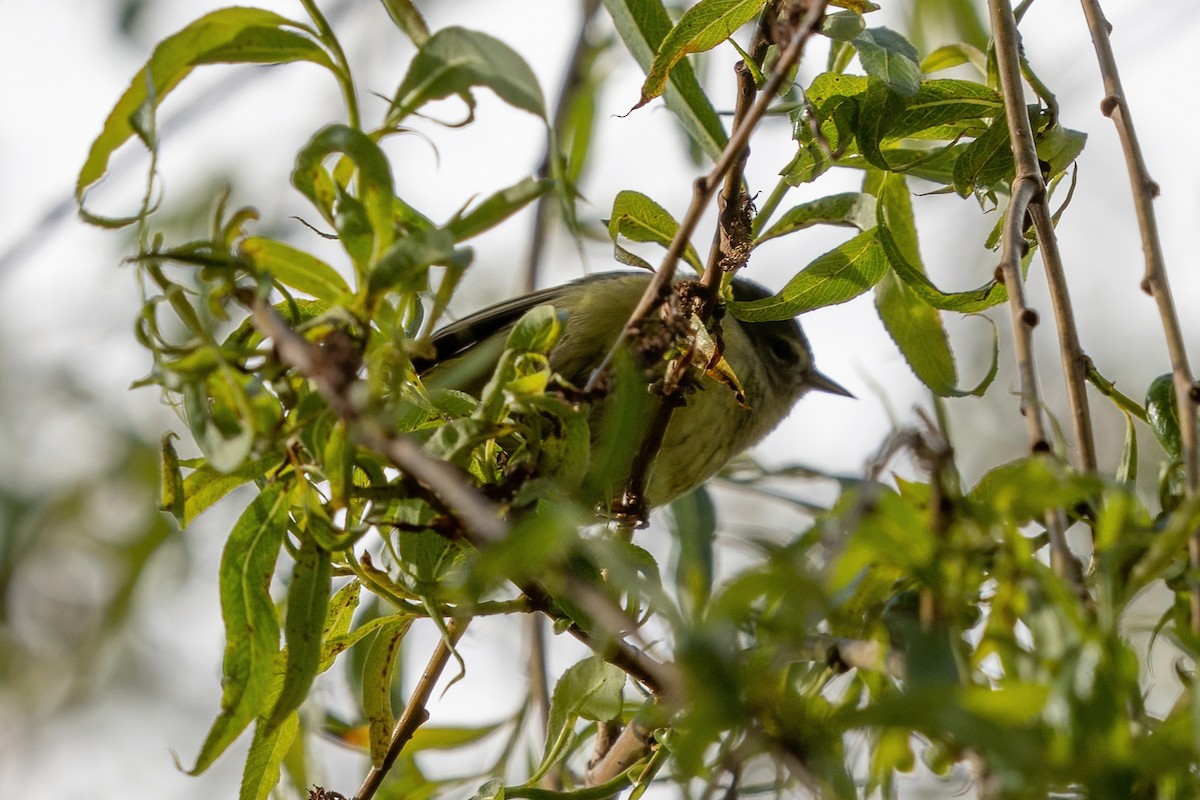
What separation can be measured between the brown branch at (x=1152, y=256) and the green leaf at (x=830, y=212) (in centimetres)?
44

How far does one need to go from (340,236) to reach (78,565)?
6843 mm

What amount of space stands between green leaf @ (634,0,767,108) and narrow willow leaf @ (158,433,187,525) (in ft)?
2.95

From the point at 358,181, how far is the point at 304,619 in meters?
0.53

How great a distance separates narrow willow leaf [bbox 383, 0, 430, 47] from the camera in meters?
1.67

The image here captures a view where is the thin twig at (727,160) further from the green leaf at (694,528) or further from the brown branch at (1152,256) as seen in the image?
the green leaf at (694,528)

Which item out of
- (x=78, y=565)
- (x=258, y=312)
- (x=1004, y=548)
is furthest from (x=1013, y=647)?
(x=78, y=565)

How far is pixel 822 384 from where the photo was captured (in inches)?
202

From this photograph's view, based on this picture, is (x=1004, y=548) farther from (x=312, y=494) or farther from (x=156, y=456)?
(x=156, y=456)

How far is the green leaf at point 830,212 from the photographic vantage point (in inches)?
84.6

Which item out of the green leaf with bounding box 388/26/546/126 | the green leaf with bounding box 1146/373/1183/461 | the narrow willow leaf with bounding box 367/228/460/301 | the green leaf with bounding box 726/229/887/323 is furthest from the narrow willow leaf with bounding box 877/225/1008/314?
the narrow willow leaf with bounding box 367/228/460/301

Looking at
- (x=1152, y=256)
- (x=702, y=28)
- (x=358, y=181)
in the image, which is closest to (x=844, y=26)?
(x=702, y=28)

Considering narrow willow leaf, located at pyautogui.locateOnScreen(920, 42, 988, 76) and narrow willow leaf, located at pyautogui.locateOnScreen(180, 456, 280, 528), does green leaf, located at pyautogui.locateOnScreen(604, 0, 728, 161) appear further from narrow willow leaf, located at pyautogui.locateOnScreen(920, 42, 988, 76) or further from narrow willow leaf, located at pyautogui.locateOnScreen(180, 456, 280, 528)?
narrow willow leaf, located at pyautogui.locateOnScreen(180, 456, 280, 528)

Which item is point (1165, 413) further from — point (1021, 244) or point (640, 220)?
point (640, 220)

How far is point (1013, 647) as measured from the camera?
1.14 m
